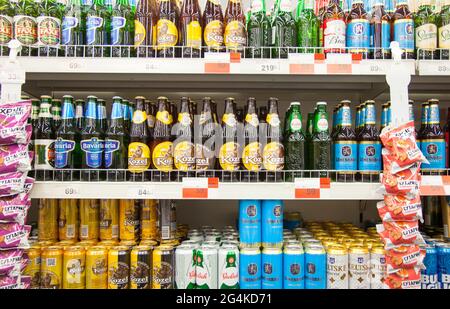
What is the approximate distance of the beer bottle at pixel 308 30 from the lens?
58.6 inches

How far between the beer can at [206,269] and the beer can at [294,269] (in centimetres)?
26

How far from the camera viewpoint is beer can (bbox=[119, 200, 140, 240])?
1.52 m

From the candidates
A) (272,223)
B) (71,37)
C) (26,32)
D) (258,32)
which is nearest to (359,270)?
(272,223)

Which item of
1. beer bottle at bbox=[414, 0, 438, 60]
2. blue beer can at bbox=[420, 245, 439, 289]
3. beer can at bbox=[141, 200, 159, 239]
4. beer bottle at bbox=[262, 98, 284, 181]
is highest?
beer bottle at bbox=[414, 0, 438, 60]

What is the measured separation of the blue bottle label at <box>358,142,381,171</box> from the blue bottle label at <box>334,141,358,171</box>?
0.08 ft

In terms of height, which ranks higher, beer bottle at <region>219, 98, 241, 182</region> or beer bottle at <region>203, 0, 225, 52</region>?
beer bottle at <region>203, 0, 225, 52</region>

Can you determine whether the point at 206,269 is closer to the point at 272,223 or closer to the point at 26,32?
the point at 272,223

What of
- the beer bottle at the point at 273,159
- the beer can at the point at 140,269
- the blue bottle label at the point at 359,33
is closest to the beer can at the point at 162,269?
the beer can at the point at 140,269

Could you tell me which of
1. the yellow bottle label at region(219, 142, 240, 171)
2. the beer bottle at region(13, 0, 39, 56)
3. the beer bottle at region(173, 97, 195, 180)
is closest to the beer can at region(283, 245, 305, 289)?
the yellow bottle label at region(219, 142, 240, 171)

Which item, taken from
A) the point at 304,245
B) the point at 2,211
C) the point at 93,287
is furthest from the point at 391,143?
the point at 2,211

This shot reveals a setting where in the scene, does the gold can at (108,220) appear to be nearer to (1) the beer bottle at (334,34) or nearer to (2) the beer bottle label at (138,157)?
(2) the beer bottle label at (138,157)

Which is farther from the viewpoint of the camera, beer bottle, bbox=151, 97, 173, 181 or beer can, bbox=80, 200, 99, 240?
beer can, bbox=80, 200, 99, 240

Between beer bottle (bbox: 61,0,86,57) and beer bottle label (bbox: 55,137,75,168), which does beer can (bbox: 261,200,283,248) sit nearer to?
beer bottle label (bbox: 55,137,75,168)

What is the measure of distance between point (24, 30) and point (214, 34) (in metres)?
0.73
